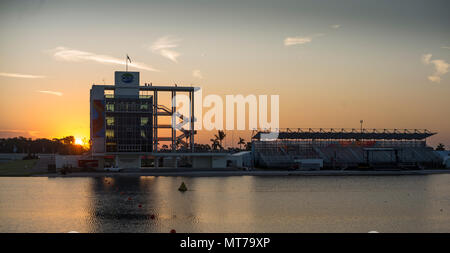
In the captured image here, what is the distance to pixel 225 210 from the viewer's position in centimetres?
7194

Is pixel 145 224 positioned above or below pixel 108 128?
below

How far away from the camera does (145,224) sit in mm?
57812

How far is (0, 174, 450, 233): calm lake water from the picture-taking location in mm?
57125

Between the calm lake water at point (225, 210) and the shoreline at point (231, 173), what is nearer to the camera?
the calm lake water at point (225, 210)

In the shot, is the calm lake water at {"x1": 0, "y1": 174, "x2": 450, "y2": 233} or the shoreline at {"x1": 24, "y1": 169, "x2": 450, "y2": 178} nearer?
the calm lake water at {"x1": 0, "y1": 174, "x2": 450, "y2": 233}

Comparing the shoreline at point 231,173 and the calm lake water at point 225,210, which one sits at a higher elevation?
the calm lake water at point 225,210

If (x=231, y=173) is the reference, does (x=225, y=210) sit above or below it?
above

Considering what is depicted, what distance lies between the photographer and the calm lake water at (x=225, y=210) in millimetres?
57125

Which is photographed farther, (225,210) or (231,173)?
(231,173)

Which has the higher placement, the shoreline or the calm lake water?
the calm lake water
